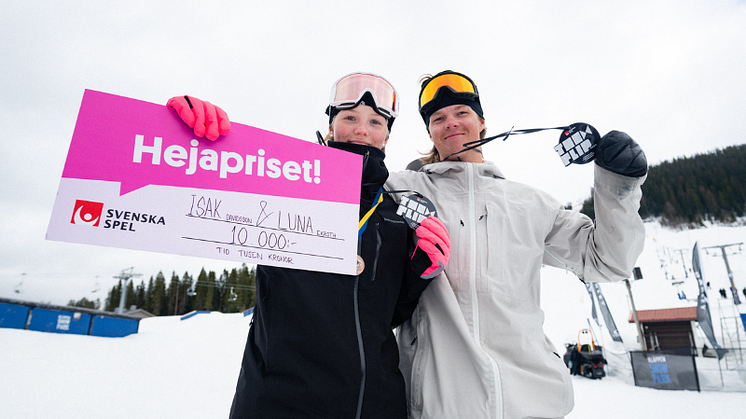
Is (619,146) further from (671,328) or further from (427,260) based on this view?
(671,328)

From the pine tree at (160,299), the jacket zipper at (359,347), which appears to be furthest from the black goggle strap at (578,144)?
the pine tree at (160,299)

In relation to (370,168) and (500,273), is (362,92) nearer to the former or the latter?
(370,168)

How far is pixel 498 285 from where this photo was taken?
189 centimetres

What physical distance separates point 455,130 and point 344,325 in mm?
1449

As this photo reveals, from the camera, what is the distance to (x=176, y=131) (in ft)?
4.77

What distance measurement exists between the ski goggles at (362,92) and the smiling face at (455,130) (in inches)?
12.7

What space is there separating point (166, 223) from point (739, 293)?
38.1m

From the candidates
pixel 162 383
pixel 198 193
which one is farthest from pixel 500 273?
pixel 162 383

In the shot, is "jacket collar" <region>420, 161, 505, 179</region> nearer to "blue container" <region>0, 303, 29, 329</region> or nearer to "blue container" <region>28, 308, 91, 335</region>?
"blue container" <region>0, 303, 29, 329</region>

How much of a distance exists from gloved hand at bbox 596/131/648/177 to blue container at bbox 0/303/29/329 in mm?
21395

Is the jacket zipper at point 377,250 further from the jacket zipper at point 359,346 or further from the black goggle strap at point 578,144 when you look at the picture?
the black goggle strap at point 578,144

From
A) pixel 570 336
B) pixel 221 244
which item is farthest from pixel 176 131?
pixel 570 336

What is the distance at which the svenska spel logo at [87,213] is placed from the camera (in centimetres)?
124

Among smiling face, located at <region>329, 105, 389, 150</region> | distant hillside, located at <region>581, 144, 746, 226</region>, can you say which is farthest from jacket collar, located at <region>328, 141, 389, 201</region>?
distant hillside, located at <region>581, 144, 746, 226</region>
